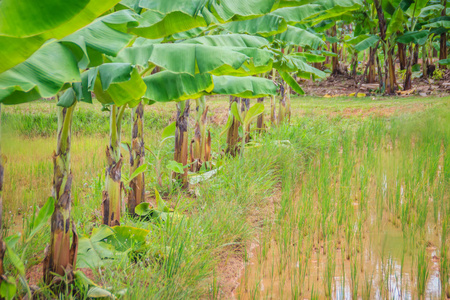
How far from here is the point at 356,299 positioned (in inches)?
77.0

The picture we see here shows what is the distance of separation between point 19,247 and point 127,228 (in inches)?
23.0

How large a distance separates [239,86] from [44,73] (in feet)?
6.52

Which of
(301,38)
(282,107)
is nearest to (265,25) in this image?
(301,38)

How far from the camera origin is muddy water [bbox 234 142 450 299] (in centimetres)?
206

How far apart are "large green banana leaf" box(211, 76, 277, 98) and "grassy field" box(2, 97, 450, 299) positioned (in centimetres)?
84

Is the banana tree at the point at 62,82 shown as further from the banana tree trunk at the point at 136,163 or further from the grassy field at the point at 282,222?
the banana tree trunk at the point at 136,163

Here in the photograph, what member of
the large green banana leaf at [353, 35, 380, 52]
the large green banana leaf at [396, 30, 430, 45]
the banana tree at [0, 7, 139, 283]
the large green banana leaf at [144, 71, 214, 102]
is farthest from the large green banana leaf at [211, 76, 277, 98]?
the large green banana leaf at [396, 30, 430, 45]

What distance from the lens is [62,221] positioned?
182cm

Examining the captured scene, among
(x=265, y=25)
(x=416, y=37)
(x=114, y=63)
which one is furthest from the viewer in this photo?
(x=416, y=37)

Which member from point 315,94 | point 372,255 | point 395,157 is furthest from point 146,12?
point 315,94

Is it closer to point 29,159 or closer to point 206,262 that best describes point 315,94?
point 29,159

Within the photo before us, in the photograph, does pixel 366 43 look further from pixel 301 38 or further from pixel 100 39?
pixel 100 39

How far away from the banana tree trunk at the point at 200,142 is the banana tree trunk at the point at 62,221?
88.6 inches

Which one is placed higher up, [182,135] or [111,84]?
[111,84]
